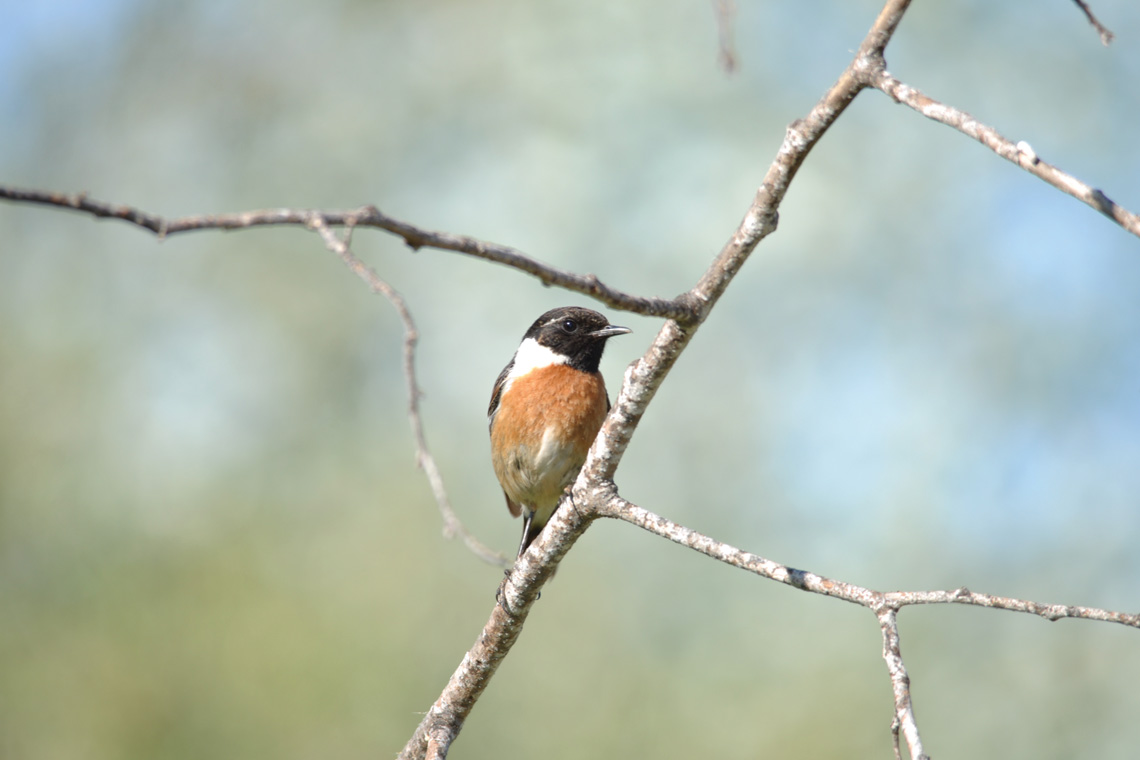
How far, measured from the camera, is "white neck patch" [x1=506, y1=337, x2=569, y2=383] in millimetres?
6410

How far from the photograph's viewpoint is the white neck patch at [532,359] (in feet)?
21.0

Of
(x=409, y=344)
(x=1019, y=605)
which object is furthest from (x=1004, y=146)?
(x=409, y=344)

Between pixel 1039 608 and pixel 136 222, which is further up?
pixel 1039 608

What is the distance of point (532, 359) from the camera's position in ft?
21.6

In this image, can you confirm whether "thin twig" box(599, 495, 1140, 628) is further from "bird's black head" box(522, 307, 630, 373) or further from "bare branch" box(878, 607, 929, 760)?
"bird's black head" box(522, 307, 630, 373)

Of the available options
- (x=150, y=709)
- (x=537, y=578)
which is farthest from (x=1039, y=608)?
(x=150, y=709)

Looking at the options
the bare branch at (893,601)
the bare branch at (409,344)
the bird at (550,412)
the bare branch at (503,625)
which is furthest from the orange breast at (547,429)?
the bare branch at (893,601)

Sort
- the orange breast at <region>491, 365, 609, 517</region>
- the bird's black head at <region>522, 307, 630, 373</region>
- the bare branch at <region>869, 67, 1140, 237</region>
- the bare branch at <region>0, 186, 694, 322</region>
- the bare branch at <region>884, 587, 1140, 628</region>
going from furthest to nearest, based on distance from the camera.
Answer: the bird's black head at <region>522, 307, 630, 373</region>, the orange breast at <region>491, 365, 609, 517</region>, the bare branch at <region>884, 587, 1140, 628</region>, the bare branch at <region>869, 67, 1140, 237</region>, the bare branch at <region>0, 186, 694, 322</region>

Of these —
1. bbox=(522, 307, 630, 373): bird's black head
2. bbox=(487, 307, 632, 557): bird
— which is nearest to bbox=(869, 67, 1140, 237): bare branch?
bbox=(487, 307, 632, 557): bird

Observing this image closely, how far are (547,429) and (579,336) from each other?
723 mm

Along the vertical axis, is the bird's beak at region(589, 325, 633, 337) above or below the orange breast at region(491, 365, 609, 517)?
above

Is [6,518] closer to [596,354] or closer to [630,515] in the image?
[596,354]

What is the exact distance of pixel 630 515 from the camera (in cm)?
349

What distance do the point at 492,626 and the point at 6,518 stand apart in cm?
1275
